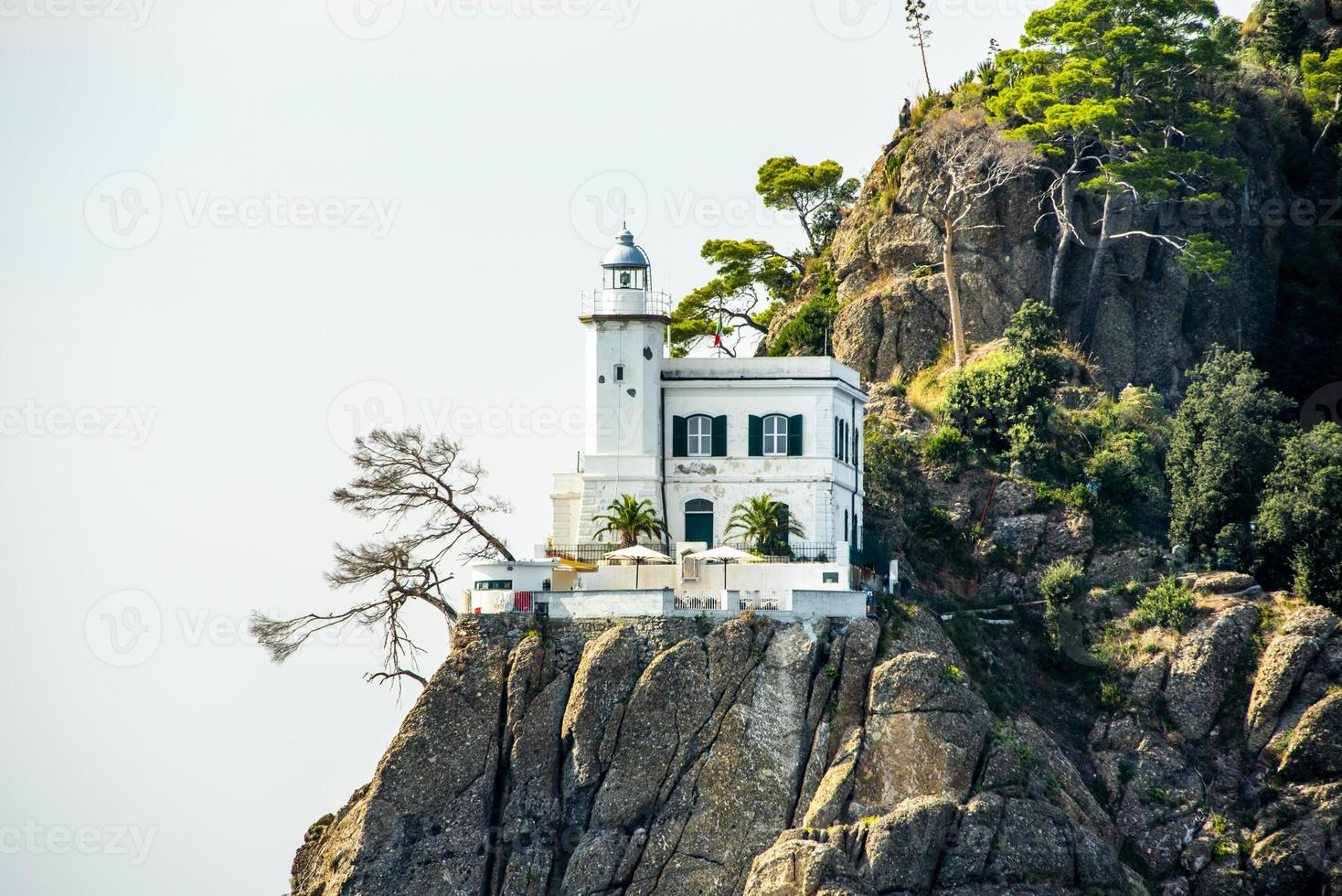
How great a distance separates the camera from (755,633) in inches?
2712

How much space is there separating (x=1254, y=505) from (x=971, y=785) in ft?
58.8

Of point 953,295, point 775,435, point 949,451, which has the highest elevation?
point 953,295

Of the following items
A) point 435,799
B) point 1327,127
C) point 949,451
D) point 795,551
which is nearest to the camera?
point 435,799

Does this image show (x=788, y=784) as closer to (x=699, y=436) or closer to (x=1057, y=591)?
(x=699, y=436)

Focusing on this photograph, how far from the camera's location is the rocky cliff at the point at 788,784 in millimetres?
65688

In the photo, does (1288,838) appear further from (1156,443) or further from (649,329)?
(649,329)

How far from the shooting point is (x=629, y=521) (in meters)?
74.3

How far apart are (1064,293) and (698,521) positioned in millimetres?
21394

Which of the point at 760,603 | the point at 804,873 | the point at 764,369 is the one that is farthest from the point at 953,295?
the point at 804,873

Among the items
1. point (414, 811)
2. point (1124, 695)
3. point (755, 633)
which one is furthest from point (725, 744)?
point (1124, 695)

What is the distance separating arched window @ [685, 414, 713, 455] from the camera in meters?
76.4

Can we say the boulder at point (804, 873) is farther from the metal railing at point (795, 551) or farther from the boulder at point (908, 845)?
the metal railing at point (795, 551)

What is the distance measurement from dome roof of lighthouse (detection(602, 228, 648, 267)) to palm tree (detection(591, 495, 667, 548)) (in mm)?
7445

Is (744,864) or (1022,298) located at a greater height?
(1022,298)
